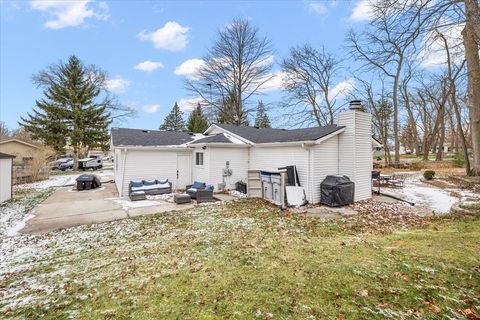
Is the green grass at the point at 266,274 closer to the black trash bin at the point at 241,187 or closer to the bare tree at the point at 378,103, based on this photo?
the black trash bin at the point at 241,187

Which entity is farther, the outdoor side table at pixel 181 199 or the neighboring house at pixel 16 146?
the neighboring house at pixel 16 146

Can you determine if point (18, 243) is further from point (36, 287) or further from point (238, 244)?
point (238, 244)

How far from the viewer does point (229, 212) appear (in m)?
8.83

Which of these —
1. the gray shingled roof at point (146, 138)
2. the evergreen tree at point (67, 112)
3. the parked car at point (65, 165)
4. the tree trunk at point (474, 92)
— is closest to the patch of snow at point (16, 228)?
the gray shingled roof at point (146, 138)

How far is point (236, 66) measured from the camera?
27172 mm

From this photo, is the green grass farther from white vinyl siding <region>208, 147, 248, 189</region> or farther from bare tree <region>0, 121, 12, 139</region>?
bare tree <region>0, 121, 12, 139</region>

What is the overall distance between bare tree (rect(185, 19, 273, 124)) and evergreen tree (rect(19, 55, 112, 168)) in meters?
11.7

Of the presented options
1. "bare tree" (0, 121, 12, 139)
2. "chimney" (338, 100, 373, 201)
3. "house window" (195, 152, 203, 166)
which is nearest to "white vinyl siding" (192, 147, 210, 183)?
"house window" (195, 152, 203, 166)

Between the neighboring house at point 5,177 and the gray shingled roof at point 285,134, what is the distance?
11011 millimetres

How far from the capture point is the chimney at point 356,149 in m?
10.5

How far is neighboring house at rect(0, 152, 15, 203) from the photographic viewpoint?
11.0 metres

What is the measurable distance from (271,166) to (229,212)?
4.45 m

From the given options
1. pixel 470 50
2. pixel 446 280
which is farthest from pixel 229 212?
pixel 470 50

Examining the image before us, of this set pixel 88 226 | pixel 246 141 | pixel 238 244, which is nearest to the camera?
pixel 238 244
